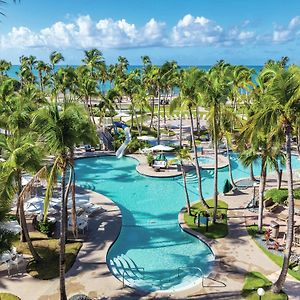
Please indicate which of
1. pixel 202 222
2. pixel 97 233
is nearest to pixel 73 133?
Result: pixel 97 233

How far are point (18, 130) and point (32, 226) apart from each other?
21.3 feet

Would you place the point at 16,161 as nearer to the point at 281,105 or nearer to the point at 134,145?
the point at 281,105

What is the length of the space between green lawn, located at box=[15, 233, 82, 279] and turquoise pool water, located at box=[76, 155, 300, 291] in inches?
85.2

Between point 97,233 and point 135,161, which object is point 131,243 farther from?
point 135,161

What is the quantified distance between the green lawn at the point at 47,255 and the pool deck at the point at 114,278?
375 mm

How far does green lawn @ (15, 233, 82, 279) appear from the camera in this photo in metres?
18.2

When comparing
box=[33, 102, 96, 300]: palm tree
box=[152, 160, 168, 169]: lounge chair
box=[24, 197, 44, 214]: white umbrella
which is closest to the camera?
box=[33, 102, 96, 300]: palm tree

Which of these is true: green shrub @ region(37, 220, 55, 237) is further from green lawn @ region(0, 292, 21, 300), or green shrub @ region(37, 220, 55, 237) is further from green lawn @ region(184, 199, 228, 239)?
green lawn @ region(184, 199, 228, 239)

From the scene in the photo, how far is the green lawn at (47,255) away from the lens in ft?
59.9

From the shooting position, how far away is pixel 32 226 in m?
23.5

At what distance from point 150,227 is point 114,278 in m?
7.13

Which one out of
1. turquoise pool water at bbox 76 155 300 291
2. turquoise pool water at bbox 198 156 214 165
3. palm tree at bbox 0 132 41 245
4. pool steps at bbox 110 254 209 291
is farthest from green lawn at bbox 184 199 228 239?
turquoise pool water at bbox 198 156 214 165

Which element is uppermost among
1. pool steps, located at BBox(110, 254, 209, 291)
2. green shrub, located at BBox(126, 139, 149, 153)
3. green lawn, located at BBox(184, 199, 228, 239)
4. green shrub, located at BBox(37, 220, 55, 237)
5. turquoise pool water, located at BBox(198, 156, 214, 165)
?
green shrub, located at BBox(126, 139, 149, 153)

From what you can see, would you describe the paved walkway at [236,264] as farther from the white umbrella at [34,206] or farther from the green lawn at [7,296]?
the white umbrella at [34,206]
